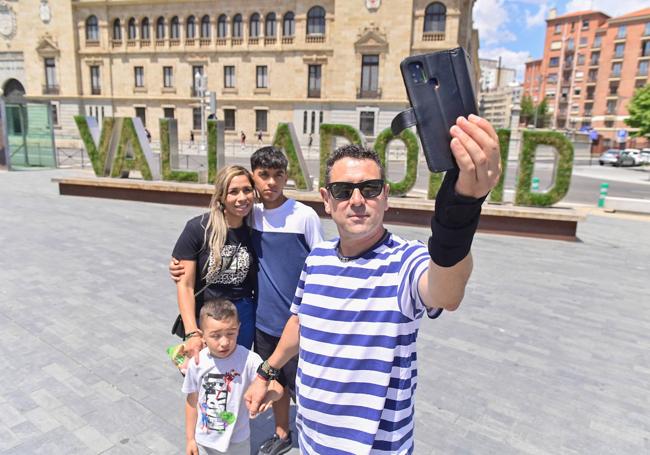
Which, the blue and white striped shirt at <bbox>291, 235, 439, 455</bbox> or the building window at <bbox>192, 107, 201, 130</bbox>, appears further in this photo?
the building window at <bbox>192, 107, 201, 130</bbox>

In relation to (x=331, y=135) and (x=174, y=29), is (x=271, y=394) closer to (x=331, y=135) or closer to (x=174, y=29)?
(x=331, y=135)

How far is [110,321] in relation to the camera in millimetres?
4828

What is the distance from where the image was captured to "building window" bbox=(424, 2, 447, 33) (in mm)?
31172

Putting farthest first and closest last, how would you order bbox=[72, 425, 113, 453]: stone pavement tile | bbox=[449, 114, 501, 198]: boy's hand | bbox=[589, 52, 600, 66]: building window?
bbox=[589, 52, 600, 66]: building window
bbox=[72, 425, 113, 453]: stone pavement tile
bbox=[449, 114, 501, 198]: boy's hand

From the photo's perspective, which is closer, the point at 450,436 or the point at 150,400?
the point at 450,436

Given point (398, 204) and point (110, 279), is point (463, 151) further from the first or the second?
point (398, 204)

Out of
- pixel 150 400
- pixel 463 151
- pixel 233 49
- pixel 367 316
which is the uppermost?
pixel 233 49

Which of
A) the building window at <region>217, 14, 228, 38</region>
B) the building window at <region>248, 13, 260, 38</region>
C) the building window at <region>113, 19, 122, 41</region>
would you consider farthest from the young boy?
the building window at <region>113, 19, 122, 41</region>

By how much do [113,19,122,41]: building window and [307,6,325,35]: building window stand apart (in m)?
17.6

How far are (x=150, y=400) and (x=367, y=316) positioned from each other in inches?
103

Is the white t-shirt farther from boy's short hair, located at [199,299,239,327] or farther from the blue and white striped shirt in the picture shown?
the blue and white striped shirt

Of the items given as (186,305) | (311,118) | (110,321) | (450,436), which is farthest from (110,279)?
(311,118)

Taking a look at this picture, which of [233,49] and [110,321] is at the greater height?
[233,49]

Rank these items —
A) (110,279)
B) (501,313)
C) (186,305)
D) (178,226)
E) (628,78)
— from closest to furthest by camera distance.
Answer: (186,305) < (501,313) < (110,279) < (178,226) < (628,78)
